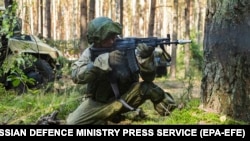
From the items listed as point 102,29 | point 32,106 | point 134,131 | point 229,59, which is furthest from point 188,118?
point 32,106

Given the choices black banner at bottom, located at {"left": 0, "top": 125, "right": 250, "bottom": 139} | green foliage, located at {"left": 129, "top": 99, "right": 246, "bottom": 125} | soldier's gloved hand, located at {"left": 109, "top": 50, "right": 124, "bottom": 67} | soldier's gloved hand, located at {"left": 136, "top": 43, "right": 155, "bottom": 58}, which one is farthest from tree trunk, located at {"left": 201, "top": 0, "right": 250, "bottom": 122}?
soldier's gloved hand, located at {"left": 109, "top": 50, "right": 124, "bottom": 67}

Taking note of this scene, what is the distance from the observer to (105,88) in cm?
354

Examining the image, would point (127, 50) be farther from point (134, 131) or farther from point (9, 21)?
point (9, 21)

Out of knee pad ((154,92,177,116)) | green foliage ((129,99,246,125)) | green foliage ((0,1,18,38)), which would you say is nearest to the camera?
green foliage ((129,99,246,125))

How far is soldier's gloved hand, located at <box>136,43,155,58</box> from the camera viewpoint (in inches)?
134

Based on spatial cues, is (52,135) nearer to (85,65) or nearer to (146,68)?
(85,65)

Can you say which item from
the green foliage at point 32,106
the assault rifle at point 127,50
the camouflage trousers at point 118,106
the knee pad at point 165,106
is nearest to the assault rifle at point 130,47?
the assault rifle at point 127,50

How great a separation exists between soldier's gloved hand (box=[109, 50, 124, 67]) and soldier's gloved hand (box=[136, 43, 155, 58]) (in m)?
0.17

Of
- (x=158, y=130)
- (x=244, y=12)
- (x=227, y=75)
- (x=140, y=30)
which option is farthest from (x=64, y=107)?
(x=140, y=30)

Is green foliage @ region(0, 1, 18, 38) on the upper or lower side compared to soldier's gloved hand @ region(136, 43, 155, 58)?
upper

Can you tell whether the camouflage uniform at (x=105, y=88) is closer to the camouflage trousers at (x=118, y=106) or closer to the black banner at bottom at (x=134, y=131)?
the camouflage trousers at (x=118, y=106)

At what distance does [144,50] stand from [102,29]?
0.43 meters

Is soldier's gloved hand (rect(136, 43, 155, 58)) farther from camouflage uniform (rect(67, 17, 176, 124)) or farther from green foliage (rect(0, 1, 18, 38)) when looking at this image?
green foliage (rect(0, 1, 18, 38))

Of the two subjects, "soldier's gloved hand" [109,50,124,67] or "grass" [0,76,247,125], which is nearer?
"soldier's gloved hand" [109,50,124,67]
